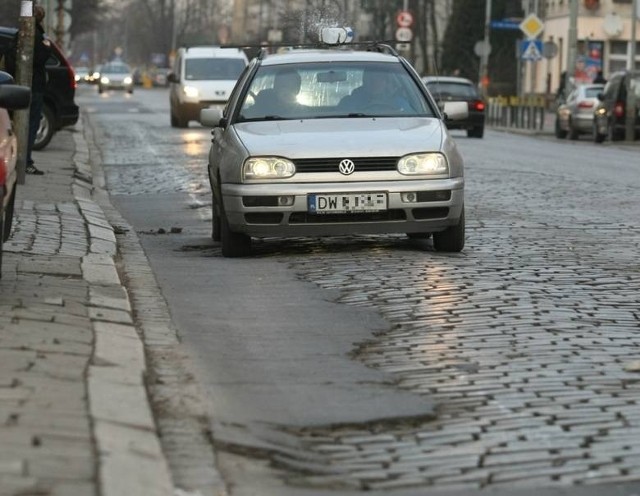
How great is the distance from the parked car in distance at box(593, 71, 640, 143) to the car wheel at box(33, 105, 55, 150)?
63.2ft

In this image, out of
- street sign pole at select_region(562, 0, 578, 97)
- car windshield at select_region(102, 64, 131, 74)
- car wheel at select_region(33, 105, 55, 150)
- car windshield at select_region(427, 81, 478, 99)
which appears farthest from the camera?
car windshield at select_region(102, 64, 131, 74)

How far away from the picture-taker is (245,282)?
11.3m

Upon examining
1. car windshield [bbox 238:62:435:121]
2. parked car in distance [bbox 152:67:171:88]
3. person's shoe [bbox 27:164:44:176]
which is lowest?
parked car in distance [bbox 152:67:171:88]

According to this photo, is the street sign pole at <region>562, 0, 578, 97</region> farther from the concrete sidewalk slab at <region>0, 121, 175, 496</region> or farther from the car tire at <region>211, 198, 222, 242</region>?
the concrete sidewalk slab at <region>0, 121, 175, 496</region>

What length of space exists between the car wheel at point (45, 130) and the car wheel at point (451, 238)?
1446 cm

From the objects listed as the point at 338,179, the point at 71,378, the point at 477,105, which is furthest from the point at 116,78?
the point at 71,378

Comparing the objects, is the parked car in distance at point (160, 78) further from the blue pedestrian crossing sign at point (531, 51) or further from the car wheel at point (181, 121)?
the car wheel at point (181, 121)

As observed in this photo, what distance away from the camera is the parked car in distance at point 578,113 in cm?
4600

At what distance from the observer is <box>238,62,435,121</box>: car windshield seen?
13.5m

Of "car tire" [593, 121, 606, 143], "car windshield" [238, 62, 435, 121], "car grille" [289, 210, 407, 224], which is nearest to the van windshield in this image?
"car tire" [593, 121, 606, 143]

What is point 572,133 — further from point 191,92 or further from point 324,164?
point 324,164

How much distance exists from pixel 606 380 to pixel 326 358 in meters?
1.34

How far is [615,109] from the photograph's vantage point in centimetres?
4341

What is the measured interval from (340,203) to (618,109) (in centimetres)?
3189
